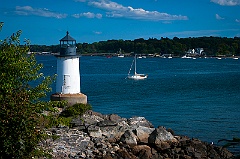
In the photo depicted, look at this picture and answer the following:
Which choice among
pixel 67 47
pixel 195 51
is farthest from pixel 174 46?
pixel 67 47

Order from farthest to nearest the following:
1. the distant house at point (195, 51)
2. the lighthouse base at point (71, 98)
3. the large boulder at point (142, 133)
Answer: the distant house at point (195, 51), the lighthouse base at point (71, 98), the large boulder at point (142, 133)

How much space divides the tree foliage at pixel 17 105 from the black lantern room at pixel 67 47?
33.6 ft

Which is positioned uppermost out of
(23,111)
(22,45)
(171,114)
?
(22,45)

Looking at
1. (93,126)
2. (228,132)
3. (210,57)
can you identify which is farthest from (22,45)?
(210,57)

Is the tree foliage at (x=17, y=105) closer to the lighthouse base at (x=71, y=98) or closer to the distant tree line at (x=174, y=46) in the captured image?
the lighthouse base at (x=71, y=98)

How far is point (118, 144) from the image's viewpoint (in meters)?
15.7

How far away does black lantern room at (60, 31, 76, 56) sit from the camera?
67.1 ft

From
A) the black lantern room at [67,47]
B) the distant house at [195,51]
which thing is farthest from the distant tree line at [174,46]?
the black lantern room at [67,47]

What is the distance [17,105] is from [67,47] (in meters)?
11.3

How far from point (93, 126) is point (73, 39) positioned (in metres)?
6.08

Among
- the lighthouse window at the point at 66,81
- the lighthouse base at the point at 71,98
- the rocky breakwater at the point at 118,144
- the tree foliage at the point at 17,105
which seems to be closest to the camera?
the tree foliage at the point at 17,105

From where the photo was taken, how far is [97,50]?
7751 inches

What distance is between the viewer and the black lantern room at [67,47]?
20.4 m

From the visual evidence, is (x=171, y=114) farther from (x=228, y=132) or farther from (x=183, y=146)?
(x=183, y=146)
